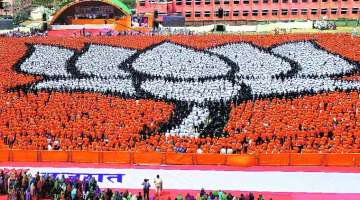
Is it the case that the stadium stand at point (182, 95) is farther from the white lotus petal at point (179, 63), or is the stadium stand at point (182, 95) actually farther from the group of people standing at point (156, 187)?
the group of people standing at point (156, 187)

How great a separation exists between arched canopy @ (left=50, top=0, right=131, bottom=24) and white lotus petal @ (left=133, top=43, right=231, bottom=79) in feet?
84.3

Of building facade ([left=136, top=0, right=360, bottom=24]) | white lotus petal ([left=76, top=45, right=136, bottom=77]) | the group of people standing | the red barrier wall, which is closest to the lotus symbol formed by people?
white lotus petal ([left=76, top=45, right=136, bottom=77])

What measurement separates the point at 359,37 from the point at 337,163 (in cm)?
3086

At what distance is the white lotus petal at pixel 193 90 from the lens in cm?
3334

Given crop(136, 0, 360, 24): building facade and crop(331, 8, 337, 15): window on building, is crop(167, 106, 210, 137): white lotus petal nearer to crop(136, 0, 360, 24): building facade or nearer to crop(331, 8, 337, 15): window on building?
crop(136, 0, 360, 24): building facade

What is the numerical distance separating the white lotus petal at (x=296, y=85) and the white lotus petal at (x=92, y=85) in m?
8.09

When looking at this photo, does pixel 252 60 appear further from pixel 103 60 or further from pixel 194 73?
pixel 103 60

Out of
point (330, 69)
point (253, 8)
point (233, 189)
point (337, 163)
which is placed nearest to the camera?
point (233, 189)

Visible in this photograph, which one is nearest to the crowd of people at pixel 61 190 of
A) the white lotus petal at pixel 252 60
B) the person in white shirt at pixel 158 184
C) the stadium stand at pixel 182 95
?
the person in white shirt at pixel 158 184

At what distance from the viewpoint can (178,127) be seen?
28188 millimetres

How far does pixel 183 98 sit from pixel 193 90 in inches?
69.6

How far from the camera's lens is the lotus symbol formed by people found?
3234 cm

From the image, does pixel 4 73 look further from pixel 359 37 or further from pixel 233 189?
pixel 359 37

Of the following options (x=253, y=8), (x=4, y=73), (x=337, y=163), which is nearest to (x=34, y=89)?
(x=4, y=73)
